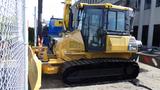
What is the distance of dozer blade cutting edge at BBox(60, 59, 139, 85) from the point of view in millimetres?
8961

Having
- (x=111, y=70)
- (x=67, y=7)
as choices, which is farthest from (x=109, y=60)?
(x=67, y=7)

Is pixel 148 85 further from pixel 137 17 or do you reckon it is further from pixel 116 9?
pixel 137 17

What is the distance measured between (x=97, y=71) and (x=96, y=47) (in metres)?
0.86

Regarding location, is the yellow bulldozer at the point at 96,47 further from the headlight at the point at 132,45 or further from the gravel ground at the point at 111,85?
the gravel ground at the point at 111,85

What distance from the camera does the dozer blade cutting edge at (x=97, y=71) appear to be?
353 inches

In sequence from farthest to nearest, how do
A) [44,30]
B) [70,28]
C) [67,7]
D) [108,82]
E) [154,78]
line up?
[44,30] → [67,7] → [70,28] → [154,78] → [108,82]

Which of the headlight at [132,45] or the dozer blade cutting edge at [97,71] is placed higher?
the headlight at [132,45]

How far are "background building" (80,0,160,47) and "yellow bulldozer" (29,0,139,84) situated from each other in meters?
16.9

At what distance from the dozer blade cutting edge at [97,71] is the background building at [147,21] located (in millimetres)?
16910

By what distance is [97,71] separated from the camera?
961cm

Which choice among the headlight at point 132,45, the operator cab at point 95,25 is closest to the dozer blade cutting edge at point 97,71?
the headlight at point 132,45

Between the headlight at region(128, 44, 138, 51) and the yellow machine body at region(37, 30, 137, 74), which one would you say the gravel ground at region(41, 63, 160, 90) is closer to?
the yellow machine body at region(37, 30, 137, 74)

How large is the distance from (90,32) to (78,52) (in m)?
0.83

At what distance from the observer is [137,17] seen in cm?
3272
